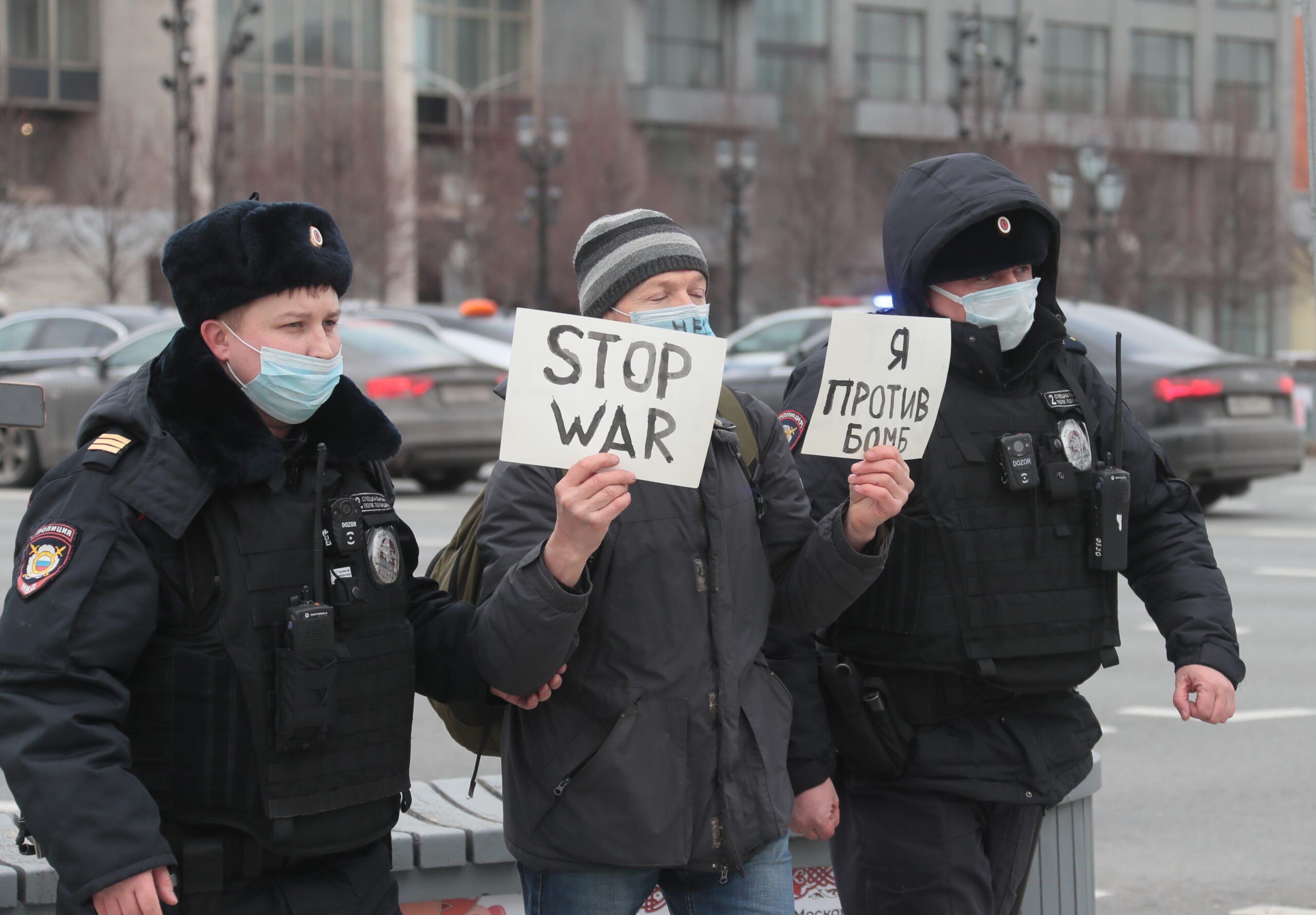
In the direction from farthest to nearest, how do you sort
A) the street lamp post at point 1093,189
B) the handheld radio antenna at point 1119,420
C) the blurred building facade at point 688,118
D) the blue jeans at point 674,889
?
the blurred building facade at point 688,118 → the street lamp post at point 1093,189 → the handheld radio antenna at point 1119,420 → the blue jeans at point 674,889

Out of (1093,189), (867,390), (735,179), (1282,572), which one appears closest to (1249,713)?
(1282,572)

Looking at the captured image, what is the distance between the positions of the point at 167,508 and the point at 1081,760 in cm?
190

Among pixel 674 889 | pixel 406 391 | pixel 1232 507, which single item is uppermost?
pixel 674 889

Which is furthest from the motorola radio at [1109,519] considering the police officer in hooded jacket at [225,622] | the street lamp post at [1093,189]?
the street lamp post at [1093,189]

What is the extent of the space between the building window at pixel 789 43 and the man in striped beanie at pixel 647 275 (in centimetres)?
5626

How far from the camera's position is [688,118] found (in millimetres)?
55500

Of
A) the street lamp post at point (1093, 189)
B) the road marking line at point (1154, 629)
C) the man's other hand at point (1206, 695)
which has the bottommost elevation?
the road marking line at point (1154, 629)

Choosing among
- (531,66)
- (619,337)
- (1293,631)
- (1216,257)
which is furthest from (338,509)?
(531,66)

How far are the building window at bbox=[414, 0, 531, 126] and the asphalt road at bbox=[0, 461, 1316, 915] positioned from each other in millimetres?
52442

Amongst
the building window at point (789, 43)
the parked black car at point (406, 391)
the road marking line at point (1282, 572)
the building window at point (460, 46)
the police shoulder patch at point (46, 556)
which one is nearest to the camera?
the police shoulder patch at point (46, 556)

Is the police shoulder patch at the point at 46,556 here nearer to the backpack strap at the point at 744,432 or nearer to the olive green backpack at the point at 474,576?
the olive green backpack at the point at 474,576

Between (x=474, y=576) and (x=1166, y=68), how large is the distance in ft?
215

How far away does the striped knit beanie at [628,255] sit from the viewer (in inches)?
126

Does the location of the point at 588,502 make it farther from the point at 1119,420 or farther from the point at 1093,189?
the point at 1093,189
